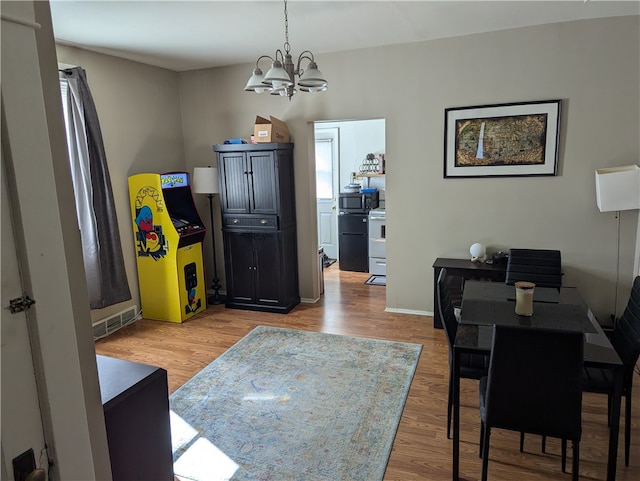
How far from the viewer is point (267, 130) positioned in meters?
4.43

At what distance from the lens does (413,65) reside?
4.17 metres

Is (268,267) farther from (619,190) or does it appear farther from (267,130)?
(619,190)

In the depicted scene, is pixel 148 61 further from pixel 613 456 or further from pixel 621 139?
pixel 613 456

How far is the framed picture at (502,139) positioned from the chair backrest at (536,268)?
2.99ft

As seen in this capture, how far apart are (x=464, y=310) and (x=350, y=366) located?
1.21 metres

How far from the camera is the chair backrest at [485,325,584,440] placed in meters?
1.82

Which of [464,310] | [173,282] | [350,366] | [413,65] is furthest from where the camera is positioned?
[173,282]

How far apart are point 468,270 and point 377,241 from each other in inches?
84.0

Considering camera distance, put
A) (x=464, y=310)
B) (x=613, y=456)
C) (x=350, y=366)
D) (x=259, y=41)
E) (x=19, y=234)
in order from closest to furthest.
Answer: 1. (x=19, y=234)
2. (x=613, y=456)
3. (x=464, y=310)
4. (x=350, y=366)
5. (x=259, y=41)

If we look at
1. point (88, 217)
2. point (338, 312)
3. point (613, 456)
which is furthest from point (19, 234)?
point (338, 312)

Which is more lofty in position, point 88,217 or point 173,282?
point 88,217

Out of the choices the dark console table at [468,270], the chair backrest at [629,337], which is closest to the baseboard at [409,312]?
the dark console table at [468,270]

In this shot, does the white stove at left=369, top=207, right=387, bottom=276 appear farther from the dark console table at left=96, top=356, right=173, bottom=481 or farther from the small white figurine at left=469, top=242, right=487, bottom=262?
the dark console table at left=96, top=356, right=173, bottom=481

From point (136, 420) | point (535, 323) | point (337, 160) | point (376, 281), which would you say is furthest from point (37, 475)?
point (337, 160)
